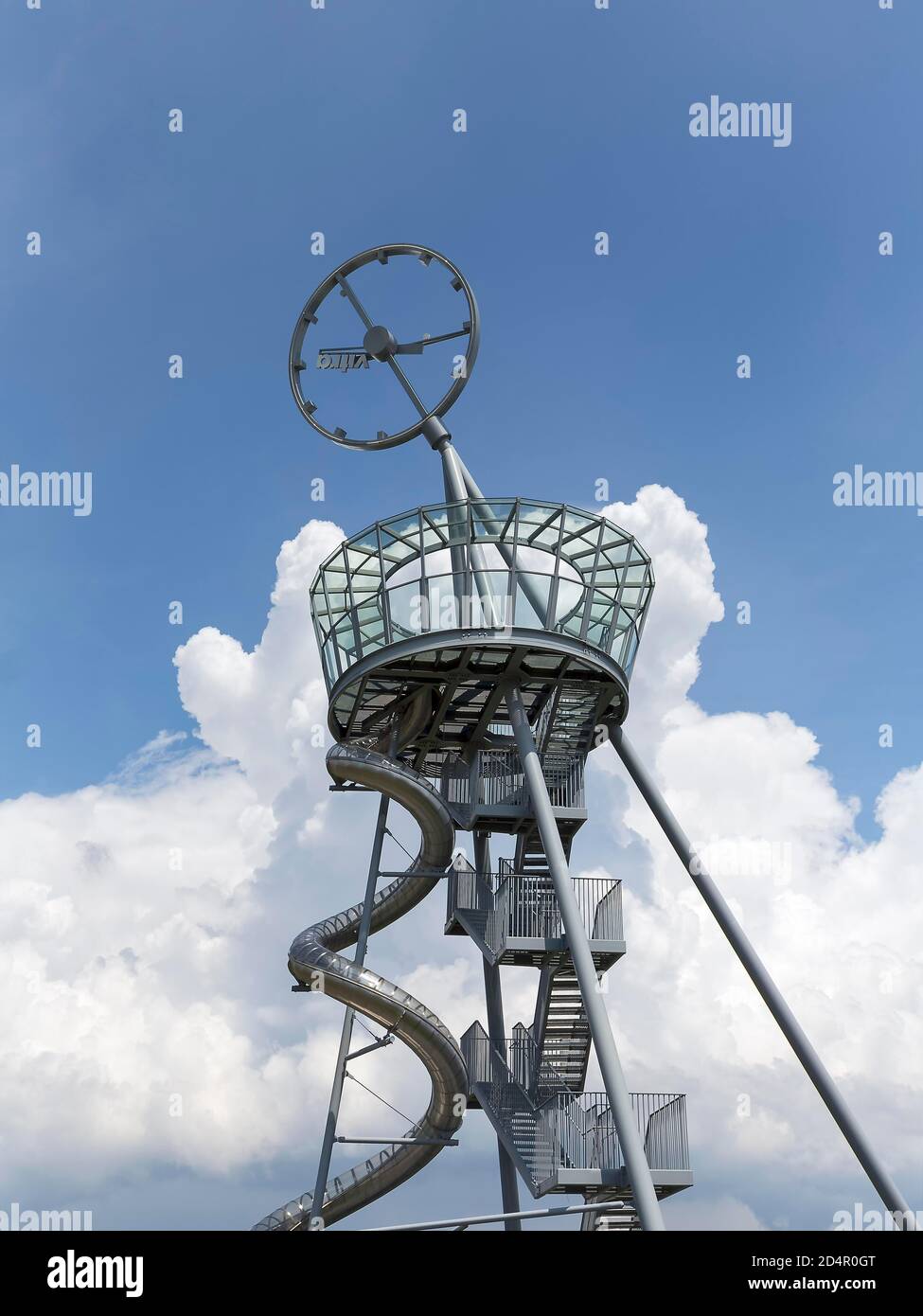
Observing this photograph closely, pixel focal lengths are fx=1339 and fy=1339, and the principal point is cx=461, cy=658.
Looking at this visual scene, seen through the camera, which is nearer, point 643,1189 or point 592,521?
point 643,1189

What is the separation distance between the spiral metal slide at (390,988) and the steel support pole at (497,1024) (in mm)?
1387

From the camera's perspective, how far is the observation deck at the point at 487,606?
97.8 feet

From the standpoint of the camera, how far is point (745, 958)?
28.3 m

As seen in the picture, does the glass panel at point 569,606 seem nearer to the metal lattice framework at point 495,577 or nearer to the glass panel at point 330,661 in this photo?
the metal lattice framework at point 495,577

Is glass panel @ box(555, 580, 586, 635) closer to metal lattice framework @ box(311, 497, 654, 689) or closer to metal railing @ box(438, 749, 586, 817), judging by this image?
metal lattice framework @ box(311, 497, 654, 689)

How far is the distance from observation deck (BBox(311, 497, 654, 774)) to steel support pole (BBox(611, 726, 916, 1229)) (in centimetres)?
233

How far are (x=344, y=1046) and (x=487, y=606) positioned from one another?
11.0m

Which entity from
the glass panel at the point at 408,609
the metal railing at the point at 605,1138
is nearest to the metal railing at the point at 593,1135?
the metal railing at the point at 605,1138

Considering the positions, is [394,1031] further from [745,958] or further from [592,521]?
[592,521]

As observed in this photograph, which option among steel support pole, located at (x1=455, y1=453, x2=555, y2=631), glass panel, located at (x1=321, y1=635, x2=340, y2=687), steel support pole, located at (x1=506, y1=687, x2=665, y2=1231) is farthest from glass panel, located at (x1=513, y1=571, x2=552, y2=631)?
glass panel, located at (x1=321, y1=635, x2=340, y2=687)

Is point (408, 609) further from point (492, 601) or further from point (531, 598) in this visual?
point (531, 598)

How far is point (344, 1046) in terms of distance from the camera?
31453mm
